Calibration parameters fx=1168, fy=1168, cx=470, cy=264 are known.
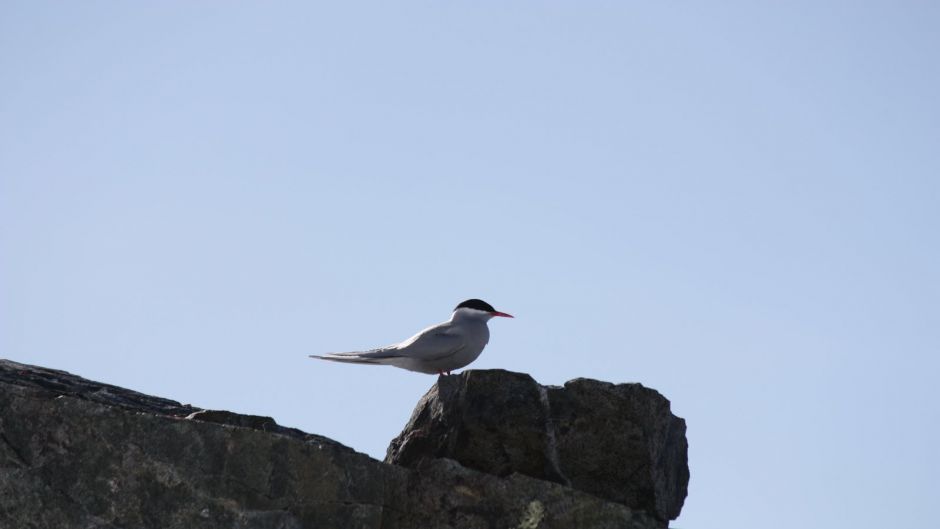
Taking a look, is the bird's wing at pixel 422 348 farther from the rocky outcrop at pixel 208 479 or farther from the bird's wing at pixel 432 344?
the rocky outcrop at pixel 208 479

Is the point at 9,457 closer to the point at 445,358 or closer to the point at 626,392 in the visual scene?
the point at 626,392

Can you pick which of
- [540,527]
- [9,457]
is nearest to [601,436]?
[540,527]

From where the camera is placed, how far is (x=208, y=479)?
239 inches

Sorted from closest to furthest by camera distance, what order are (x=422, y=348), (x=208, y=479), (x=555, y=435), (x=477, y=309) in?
(x=208, y=479) < (x=555, y=435) < (x=422, y=348) < (x=477, y=309)

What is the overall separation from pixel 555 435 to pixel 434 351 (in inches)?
143

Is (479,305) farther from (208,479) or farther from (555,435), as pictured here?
(208,479)

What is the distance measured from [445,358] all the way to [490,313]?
1.11 meters

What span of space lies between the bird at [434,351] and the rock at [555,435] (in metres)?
3.30

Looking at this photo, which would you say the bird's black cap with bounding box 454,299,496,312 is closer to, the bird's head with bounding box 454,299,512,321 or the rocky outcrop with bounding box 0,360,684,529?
the bird's head with bounding box 454,299,512,321

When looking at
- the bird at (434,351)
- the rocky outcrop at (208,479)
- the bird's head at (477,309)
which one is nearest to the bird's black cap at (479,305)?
the bird's head at (477,309)

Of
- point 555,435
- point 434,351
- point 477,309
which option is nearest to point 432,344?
point 434,351

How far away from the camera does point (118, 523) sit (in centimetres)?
585

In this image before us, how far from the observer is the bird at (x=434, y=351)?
10867mm

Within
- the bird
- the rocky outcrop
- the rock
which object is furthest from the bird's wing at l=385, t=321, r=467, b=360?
the rocky outcrop
